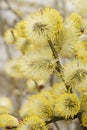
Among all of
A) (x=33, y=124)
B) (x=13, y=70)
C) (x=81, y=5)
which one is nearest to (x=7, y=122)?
(x=33, y=124)

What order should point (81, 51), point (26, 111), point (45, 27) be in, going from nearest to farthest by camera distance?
point (45, 27), point (81, 51), point (26, 111)

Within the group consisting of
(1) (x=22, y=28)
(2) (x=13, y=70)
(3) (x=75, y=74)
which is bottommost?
(2) (x=13, y=70)

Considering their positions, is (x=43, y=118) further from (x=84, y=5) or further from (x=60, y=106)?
(x=84, y=5)

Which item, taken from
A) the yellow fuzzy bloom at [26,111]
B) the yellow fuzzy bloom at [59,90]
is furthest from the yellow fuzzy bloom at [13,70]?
the yellow fuzzy bloom at [59,90]

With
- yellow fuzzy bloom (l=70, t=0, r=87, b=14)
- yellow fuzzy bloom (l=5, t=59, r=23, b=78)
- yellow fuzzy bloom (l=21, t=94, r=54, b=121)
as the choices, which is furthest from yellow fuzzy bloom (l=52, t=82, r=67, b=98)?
yellow fuzzy bloom (l=5, t=59, r=23, b=78)

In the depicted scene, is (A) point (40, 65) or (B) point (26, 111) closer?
(A) point (40, 65)

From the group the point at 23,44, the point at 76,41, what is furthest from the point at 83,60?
the point at 23,44

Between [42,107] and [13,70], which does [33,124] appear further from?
[13,70]
